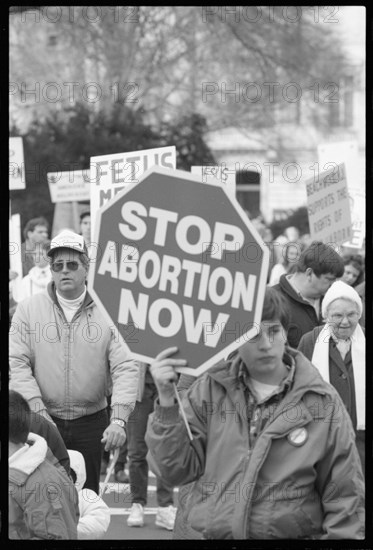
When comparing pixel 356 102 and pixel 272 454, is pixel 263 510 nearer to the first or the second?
pixel 272 454

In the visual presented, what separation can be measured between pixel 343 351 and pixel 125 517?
2.45 meters

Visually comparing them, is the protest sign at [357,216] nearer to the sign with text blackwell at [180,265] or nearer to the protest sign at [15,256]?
the protest sign at [15,256]

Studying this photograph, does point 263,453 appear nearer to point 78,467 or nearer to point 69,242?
point 78,467

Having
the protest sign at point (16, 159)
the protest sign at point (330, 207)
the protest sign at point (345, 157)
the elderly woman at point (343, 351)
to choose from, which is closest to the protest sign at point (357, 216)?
the protest sign at point (345, 157)

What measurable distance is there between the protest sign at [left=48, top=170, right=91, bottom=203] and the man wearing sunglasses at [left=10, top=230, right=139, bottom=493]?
7743 millimetres

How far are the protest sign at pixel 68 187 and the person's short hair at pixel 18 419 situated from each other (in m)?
9.88

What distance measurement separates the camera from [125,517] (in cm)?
961

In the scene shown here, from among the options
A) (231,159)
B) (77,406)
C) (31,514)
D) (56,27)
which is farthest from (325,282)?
(231,159)

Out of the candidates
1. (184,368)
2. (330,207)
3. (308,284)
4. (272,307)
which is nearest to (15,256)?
(330,207)

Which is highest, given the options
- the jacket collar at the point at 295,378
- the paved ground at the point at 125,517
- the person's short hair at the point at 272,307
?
the person's short hair at the point at 272,307

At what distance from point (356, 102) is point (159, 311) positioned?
53.9m

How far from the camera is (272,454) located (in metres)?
4.75

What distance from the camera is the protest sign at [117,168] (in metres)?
9.61

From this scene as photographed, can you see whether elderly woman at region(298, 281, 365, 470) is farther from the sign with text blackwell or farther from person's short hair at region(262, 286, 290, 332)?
the sign with text blackwell
